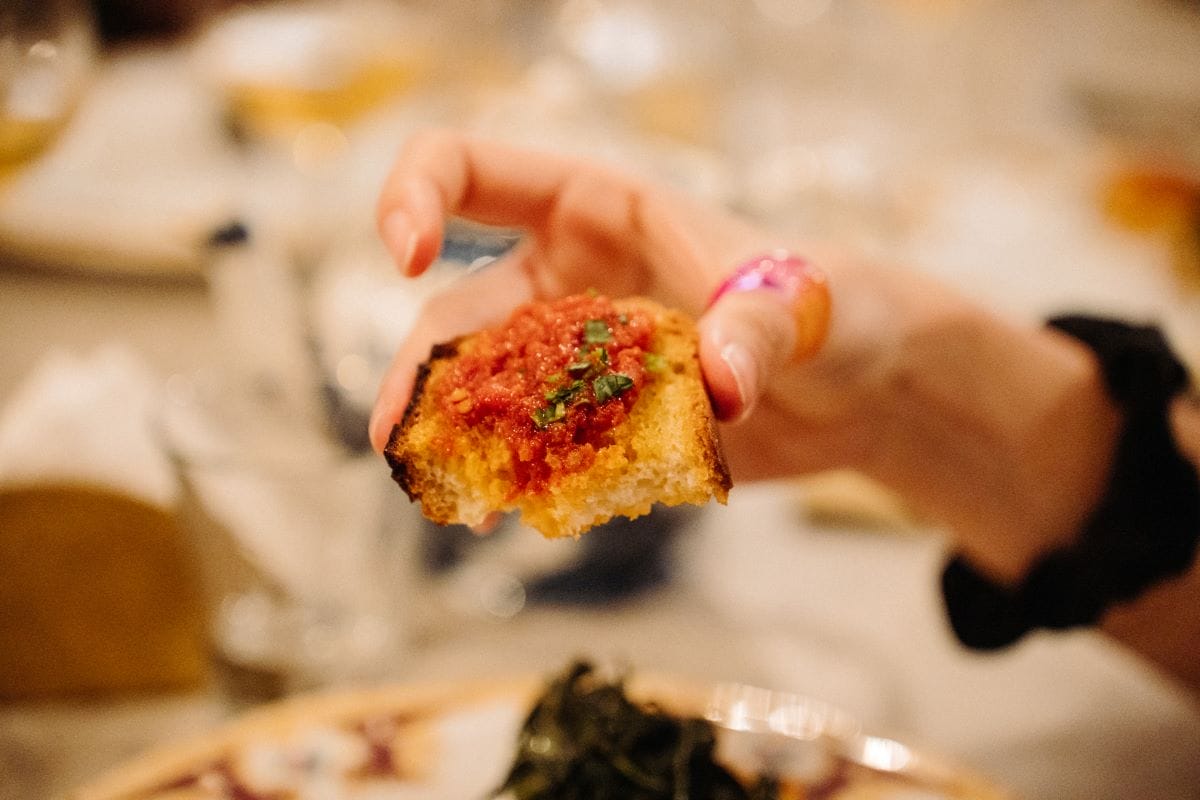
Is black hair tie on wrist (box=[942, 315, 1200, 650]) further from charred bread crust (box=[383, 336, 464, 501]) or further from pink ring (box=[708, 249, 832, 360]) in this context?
charred bread crust (box=[383, 336, 464, 501])

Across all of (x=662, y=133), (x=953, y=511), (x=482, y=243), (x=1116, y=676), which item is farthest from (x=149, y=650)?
(x=662, y=133)

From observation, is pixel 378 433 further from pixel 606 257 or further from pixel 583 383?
pixel 606 257

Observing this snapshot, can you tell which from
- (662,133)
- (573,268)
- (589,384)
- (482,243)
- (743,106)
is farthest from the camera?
(743,106)

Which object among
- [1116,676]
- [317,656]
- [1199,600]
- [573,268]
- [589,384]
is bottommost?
[1116,676]

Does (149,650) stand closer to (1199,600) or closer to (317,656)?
(317,656)

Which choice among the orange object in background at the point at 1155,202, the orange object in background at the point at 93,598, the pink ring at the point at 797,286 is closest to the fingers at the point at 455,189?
the pink ring at the point at 797,286

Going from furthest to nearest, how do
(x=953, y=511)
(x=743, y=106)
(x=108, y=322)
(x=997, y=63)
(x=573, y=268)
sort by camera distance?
(x=997, y=63)
(x=743, y=106)
(x=108, y=322)
(x=953, y=511)
(x=573, y=268)

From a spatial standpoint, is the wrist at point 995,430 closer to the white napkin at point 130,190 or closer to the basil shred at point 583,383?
the basil shred at point 583,383
